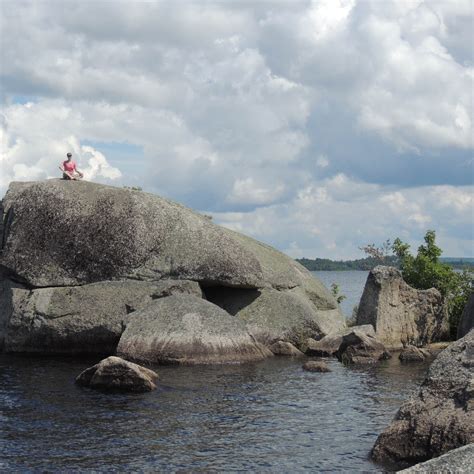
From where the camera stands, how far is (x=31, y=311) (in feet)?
110

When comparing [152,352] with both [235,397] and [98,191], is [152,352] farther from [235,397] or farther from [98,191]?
[98,191]

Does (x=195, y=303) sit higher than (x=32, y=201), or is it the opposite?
(x=32, y=201)

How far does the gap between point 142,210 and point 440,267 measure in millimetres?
16857

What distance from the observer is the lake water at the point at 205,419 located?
1736 cm

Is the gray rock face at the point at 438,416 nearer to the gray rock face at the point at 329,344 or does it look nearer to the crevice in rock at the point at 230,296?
the gray rock face at the point at 329,344

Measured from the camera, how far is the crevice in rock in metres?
35.7

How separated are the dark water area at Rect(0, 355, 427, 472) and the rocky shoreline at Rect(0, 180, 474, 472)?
78.6 inches

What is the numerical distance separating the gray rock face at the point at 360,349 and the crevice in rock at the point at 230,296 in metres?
5.20

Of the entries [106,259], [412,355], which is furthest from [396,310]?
[106,259]

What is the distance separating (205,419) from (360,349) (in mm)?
12316

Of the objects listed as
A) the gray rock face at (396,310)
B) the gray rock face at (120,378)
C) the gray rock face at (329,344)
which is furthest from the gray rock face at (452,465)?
the gray rock face at (396,310)

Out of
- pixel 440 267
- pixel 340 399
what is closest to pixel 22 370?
pixel 340 399

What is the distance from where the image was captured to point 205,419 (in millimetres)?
21266

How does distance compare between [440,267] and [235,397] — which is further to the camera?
[440,267]
